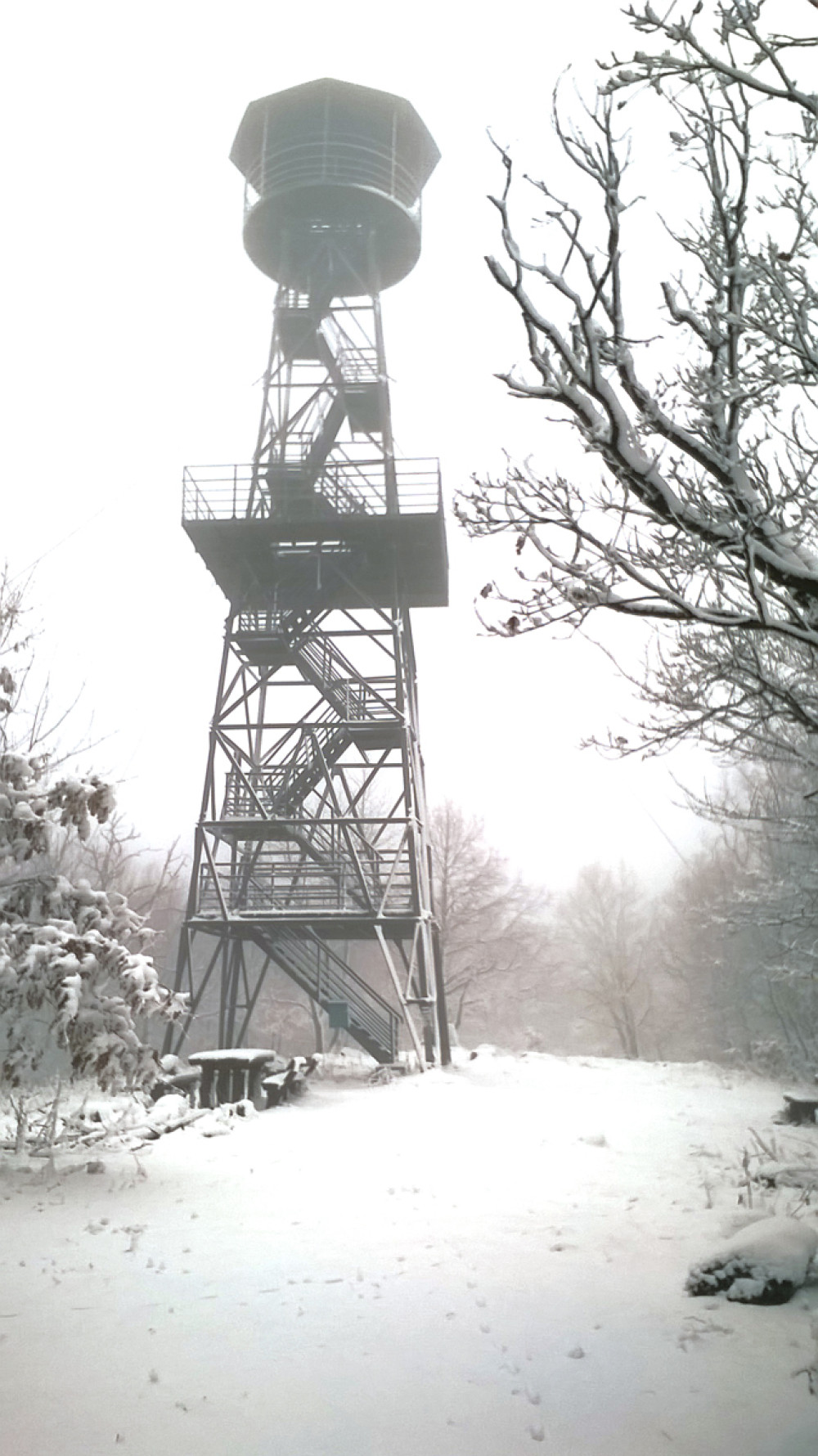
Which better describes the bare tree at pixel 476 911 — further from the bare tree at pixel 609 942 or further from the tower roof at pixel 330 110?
the tower roof at pixel 330 110

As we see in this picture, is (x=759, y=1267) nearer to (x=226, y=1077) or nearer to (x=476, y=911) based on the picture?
(x=226, y=1077)

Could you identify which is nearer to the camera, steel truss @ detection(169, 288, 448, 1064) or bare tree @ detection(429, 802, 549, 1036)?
steel truss @ detection(169, 288, 448, 1064)

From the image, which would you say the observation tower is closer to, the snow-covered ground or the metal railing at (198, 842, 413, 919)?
the metal railing at (198, 842, 413, 919)

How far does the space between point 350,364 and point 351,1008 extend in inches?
579

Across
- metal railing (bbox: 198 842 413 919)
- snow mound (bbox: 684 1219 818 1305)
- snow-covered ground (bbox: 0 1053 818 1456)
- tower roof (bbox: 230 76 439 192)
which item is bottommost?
snow-covered ground (bbox: 0 1053 818 1456)

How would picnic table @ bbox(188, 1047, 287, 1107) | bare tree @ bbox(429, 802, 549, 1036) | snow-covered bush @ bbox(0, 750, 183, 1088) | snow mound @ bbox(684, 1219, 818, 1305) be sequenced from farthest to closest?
bare tree @ bbox(429, 802, 549, 1036) → picnic table @ bbox(188, 1047, 287, 1107) → snow-covered bush @ bbox(0, 750, 183, 1088) → snow mound @ bbox(684, 1219, 818, 1305)

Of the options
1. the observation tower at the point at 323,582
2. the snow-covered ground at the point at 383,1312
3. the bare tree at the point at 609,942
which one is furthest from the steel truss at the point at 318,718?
the bare tree at the point at 609,942

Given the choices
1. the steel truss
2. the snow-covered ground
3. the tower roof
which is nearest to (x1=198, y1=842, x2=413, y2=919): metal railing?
the steel truss

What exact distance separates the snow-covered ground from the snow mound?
0.08 metres

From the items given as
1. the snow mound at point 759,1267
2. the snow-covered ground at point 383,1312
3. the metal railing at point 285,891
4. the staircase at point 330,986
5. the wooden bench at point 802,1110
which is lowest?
the wooden bench at point 802,1110

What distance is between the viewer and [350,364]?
21.8 metres

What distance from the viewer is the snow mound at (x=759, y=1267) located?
4.54 meters

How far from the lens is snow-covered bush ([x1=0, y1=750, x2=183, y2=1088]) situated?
22.7 feet

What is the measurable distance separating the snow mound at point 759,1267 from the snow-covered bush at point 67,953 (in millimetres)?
4243
